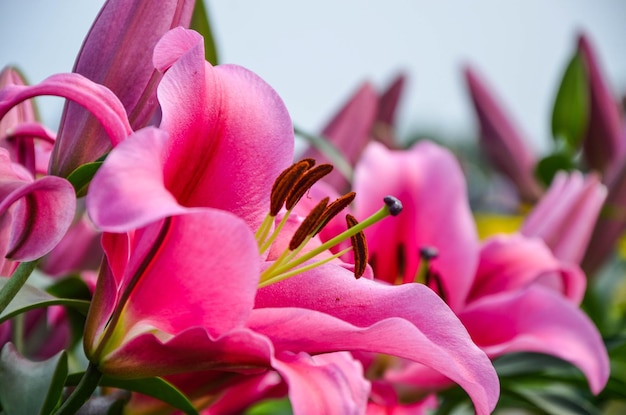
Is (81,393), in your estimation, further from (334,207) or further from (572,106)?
(572,106)

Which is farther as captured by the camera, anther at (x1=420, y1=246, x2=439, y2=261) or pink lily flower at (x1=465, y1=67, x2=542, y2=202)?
pink lily flower at (x1=465, y1=67, x2=542, y2=202)

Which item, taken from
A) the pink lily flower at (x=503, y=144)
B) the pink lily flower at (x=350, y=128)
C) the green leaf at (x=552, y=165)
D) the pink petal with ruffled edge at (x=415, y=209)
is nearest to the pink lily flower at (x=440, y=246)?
the pink petal with ruffled edge at (x=415, y=209)

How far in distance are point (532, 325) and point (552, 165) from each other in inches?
18.7

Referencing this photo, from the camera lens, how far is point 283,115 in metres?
0.34

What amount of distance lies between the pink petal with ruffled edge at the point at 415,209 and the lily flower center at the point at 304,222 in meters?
0.23

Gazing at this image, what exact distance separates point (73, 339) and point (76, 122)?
0.70 feet

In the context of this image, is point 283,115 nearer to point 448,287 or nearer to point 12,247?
point 12,247

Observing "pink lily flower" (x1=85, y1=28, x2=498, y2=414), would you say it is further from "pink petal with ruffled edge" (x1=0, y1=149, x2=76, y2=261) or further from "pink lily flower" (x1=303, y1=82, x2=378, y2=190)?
"pink lily flower" (x1=303, y1=82, x2=378, y2=190)

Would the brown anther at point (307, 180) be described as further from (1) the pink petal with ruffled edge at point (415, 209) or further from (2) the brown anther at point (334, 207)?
(1) the pink petal with ruffled edge at point (415, 209)

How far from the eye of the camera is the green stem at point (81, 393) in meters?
0.30

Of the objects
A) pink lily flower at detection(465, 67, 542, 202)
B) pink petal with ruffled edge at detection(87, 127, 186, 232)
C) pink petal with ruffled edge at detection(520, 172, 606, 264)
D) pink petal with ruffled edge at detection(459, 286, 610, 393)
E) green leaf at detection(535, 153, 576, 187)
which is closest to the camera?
pink petal with ruffled edge at detection(87, 127, 186, 232)

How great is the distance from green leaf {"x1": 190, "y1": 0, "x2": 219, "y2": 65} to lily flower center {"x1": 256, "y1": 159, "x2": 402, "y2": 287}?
0.44 ft

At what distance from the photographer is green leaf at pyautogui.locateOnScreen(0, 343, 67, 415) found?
1.05 ft

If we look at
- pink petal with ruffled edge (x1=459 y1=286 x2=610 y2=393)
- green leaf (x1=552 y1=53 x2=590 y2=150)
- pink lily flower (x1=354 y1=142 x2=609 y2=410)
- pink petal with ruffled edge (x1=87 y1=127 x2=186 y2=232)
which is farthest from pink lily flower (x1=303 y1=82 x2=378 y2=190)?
pink petal with ruffled edge (x1=87 y1=127 x2=186 y2=232)
